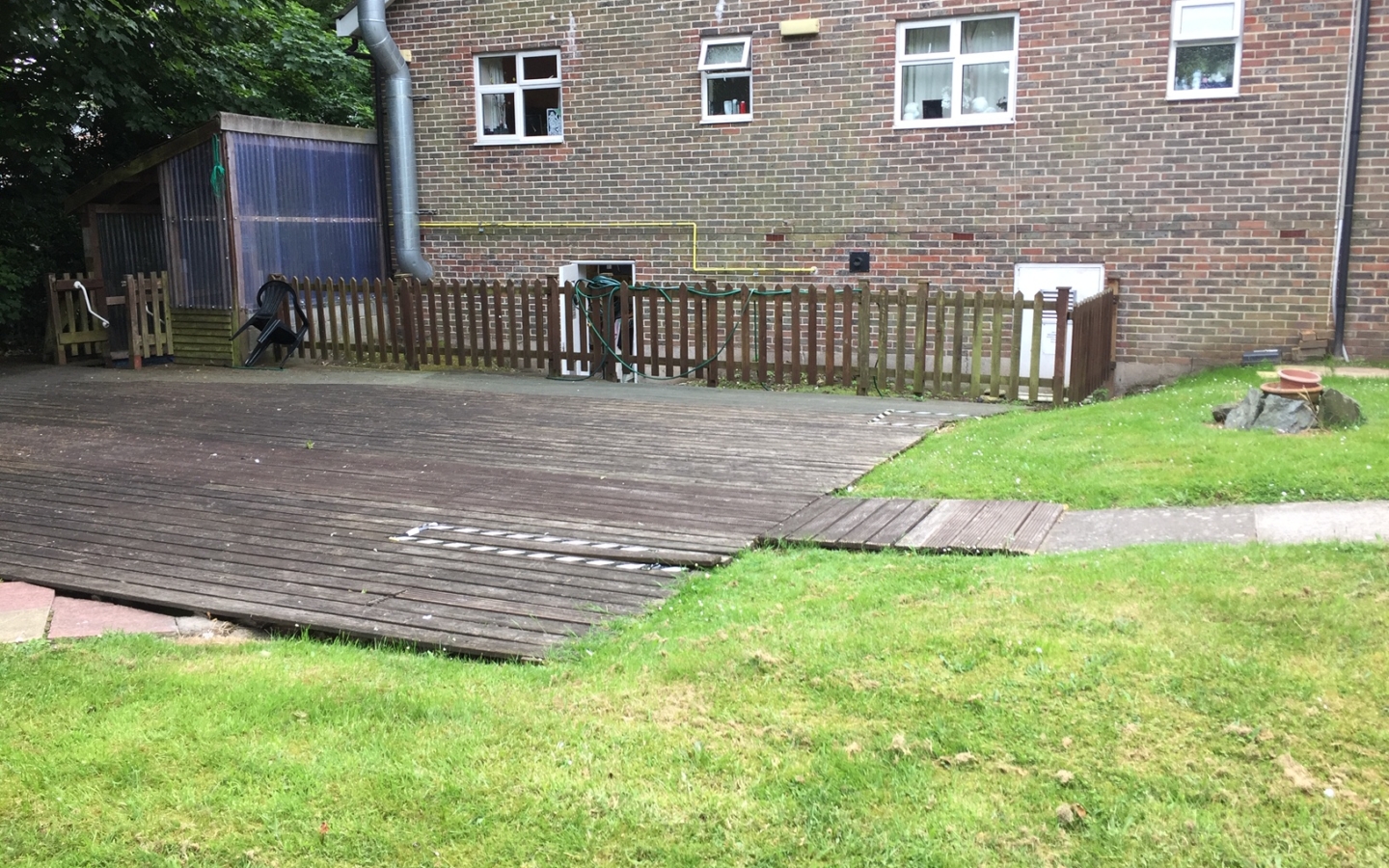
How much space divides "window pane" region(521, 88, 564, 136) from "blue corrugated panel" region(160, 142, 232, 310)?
Answer: 14.8 feet

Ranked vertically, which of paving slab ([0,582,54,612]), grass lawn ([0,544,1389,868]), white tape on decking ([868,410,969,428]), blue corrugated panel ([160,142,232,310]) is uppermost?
blue corrugated panel ([160,142,232,310])

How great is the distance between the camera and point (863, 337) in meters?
12.5

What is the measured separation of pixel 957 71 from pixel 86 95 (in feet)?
42.0

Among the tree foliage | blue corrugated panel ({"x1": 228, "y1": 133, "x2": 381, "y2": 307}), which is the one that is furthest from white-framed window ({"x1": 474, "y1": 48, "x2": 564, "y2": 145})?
the tree foliage

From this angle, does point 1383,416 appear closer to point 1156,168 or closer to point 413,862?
point 1156,168

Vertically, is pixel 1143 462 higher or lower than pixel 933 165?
Answer: lower

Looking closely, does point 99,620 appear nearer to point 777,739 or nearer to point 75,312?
point 777,739

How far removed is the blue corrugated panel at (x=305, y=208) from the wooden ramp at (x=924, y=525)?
1121 centimetres

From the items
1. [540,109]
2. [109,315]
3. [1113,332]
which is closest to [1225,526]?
[1113,332]

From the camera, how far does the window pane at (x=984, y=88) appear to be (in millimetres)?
14055

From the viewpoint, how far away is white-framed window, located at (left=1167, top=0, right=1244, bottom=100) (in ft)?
42.0

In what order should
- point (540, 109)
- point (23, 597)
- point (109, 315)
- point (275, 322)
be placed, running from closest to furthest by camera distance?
1. point (23, 597)
2. point (275, 322)
3. point (109, 315)
4. point (540, 109)

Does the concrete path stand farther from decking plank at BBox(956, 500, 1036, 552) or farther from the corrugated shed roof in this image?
the corrugated shed roof

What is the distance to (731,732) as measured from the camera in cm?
395
